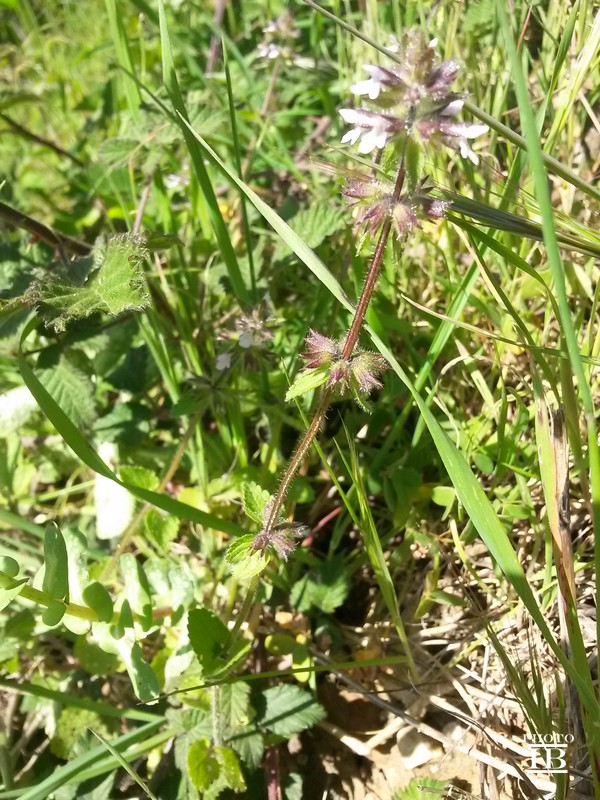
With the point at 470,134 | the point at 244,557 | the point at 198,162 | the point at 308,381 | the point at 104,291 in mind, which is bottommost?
the point at 244,557

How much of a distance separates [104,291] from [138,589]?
67cm

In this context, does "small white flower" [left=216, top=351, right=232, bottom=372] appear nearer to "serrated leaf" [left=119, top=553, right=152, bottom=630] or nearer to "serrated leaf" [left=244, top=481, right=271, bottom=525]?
"serrated leaf" [left=244, top=481, right=271, bottom=525]

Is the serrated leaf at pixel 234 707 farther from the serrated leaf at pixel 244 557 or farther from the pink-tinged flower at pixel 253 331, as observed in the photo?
the pink-tinged flower at pixel 253 331

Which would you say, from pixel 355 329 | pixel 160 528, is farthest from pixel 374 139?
pixel 160 528

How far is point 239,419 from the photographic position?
1.76 meters

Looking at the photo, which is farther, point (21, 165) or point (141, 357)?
point (21, 165)

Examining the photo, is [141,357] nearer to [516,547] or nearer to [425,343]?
[425,343]

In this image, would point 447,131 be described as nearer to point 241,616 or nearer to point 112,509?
point 241,616

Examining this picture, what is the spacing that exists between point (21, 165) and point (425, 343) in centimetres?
209

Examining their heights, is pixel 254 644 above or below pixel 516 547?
below

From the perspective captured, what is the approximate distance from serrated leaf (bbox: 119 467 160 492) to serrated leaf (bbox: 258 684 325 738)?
58 centimetres

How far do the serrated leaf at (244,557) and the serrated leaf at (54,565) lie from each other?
0.33 m

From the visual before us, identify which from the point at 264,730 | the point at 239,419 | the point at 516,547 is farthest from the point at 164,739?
the point at 516,547

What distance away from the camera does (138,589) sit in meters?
1.46
